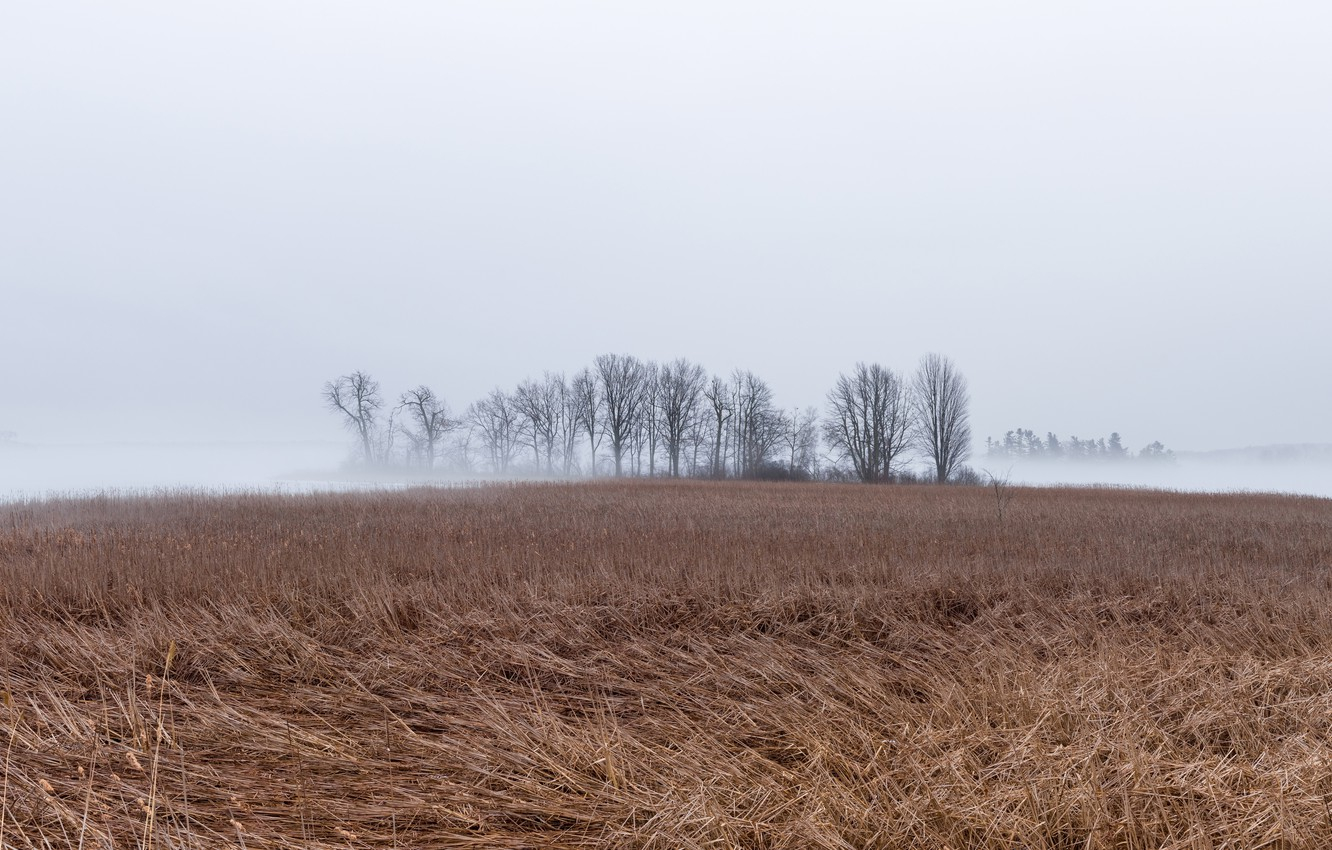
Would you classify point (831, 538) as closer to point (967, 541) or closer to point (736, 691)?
point (967, 541)

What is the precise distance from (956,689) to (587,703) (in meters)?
2.27

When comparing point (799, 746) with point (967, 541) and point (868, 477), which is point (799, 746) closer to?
point (967, 541)

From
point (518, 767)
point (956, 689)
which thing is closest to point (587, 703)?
Answer: point (518, 767)

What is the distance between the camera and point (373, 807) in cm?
262

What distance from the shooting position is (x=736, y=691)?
13.9 feet

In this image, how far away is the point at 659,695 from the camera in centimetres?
414

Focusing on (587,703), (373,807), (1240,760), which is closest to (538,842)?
(373,807)

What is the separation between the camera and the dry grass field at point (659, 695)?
248 centimetres

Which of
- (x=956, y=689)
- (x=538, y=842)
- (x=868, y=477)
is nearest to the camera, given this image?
(x=538, y=842)

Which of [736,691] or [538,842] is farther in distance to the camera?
[736,691]

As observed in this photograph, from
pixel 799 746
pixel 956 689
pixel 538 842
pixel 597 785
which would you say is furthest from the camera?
pixel 956 689

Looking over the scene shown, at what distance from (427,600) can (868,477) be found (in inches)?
1681

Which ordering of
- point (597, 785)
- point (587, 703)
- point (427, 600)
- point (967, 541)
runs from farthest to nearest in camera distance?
point (967, 541)
point (427, 600)
point (587, 703)
point (597, 785)

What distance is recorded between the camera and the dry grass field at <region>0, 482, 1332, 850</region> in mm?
2479
